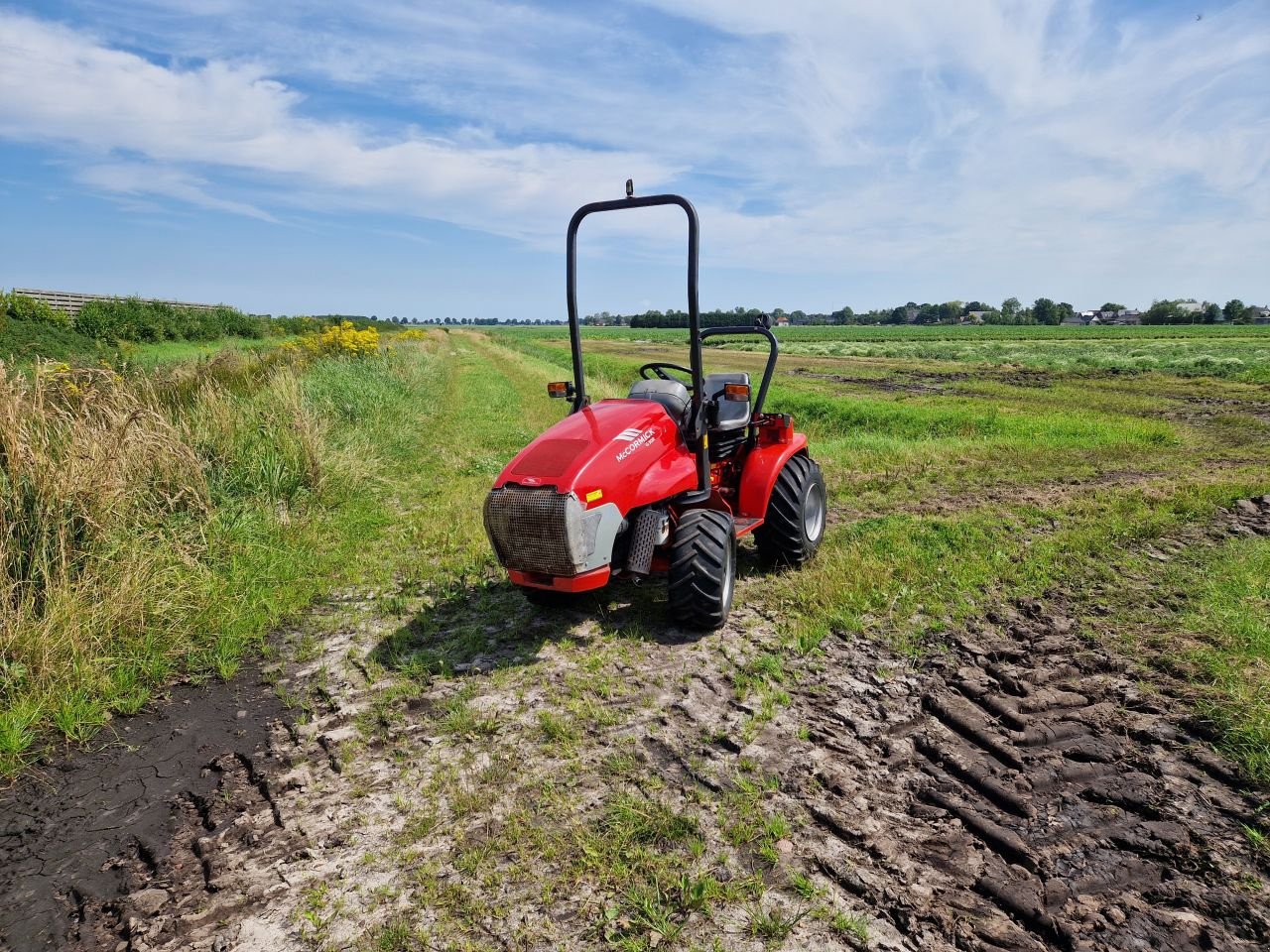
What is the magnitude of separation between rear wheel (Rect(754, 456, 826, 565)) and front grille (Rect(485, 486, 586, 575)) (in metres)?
1.99

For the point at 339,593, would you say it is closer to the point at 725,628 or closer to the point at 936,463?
A: the point at 725,628

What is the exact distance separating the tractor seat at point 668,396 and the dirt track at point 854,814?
1.65 metres

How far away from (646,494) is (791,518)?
5.24ft

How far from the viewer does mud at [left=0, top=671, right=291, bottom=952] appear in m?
2.44

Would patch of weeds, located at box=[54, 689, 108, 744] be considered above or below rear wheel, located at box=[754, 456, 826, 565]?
below

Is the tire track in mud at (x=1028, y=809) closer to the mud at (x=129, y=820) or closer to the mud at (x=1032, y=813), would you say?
the mud at (x=1032, y=813)

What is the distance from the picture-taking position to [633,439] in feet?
13.7

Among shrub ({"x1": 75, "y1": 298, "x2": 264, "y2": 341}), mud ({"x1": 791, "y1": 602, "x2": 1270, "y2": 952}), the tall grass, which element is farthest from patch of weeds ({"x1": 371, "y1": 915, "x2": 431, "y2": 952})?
shrub ({"x1": 75, "y1": 298, "x2": 264, "y2": 341})

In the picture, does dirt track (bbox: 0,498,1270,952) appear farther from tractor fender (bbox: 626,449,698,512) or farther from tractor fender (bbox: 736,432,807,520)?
tractor fender (bbox: 736,432,807,520)

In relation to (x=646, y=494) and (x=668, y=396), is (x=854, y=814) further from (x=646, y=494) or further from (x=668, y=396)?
(x=668, y=396)

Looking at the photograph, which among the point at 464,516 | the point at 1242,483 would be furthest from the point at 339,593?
the point at 1242,483

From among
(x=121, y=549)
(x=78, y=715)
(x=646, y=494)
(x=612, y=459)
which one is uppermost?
(x=612, y=459)

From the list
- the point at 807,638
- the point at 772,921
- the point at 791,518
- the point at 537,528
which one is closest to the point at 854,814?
the point at 772,921

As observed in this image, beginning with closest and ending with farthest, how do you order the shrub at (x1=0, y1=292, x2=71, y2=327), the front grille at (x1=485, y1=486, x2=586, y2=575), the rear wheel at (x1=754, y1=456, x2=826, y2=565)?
1. the front grille at (x1=485, y1=486, x2=586, y2=575)
2. the rear wheel at (x1=754, y1=456, x2=826, y2=565)
3. the shrub at (x1=0, y1=292, x2=71, y2=327)
